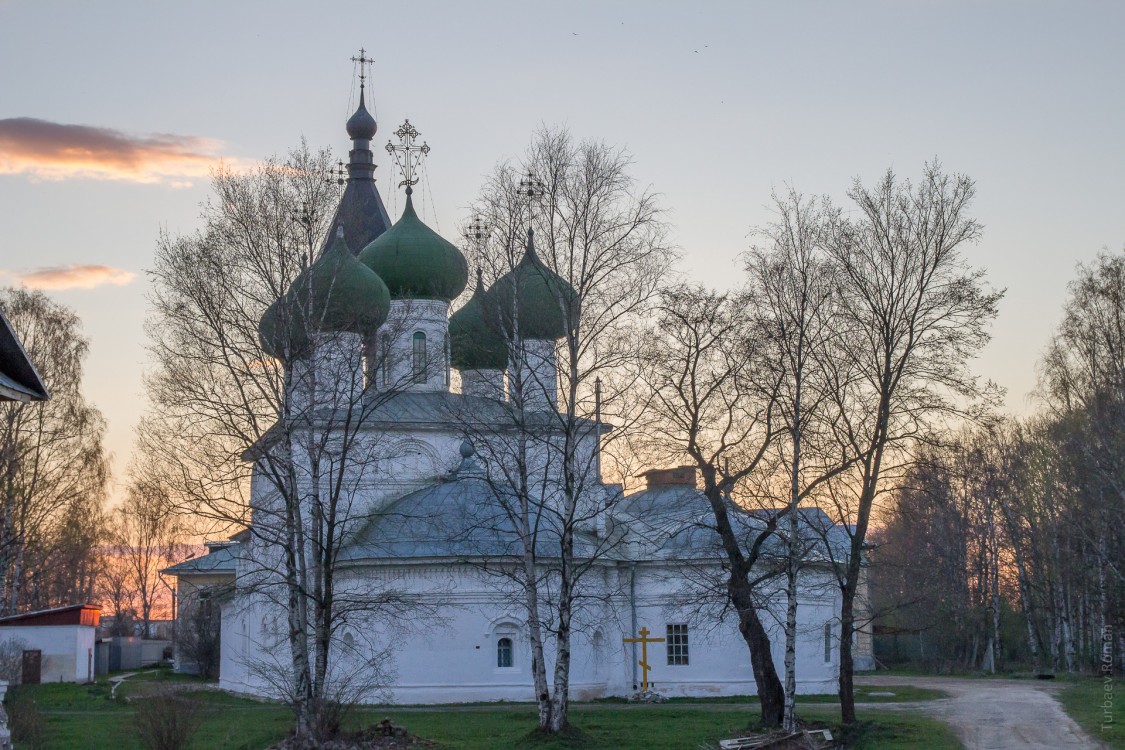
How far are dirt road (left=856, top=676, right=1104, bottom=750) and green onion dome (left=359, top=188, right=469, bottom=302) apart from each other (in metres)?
13.7

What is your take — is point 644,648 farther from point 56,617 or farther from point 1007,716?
point 56,617

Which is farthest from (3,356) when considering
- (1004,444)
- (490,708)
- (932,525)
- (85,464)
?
(932,525)

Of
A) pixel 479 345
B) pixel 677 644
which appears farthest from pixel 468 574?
pixel 479 345

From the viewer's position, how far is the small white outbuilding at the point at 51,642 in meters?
34.1

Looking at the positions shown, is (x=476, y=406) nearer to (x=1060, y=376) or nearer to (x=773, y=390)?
(x=773, y=390)

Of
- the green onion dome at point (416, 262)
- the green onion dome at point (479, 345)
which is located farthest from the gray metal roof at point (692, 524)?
the green onion dome at point (416, 262)

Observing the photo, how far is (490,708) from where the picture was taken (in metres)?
26.5

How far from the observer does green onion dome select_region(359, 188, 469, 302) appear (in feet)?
105

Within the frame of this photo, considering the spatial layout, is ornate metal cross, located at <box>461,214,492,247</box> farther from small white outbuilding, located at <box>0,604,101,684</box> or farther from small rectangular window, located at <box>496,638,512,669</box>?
small white outbuilding, located at <box>0,604,101,684</box>

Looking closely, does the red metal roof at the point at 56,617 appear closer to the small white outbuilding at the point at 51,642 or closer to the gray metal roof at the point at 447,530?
the small white outbuilding at the point at 51,642

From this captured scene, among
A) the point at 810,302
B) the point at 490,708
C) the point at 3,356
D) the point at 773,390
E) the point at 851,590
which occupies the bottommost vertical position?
the point at 490,708

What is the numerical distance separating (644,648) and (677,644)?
2.69 ft

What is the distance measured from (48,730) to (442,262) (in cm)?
1446

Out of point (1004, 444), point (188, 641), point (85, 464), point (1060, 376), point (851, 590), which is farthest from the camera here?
point (188, 641)
